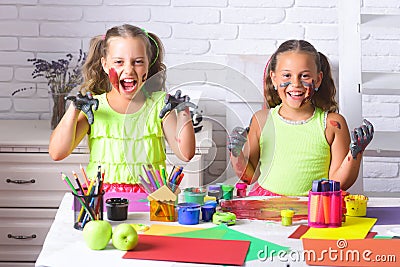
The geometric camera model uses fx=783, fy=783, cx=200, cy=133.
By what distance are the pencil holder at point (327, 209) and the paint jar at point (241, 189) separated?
310mm

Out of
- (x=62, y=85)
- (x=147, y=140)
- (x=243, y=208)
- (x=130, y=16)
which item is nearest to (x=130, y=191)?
(x=147, y=140)

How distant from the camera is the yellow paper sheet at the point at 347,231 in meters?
1.87

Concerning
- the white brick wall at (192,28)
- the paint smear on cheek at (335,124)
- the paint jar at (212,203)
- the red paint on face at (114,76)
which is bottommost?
the paint jar at (212,203)

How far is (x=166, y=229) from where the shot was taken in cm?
193

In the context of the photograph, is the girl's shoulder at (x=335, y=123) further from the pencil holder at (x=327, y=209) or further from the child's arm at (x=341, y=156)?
the pencil holder at (x=327, y=209)

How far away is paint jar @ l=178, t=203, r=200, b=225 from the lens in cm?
197

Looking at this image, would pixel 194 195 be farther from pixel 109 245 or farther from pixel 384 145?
pixel 384 145

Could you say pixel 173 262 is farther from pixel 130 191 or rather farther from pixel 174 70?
pixel 130 191

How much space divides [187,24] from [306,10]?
→ 54cm

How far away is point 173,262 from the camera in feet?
5.56

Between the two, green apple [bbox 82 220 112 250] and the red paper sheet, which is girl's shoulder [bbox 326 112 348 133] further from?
green apple [bbox 82 220 112 250]

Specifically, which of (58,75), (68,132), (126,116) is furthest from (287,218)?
(58,75)

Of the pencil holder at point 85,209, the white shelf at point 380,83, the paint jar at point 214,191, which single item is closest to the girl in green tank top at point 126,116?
the paint jar at point 214,191

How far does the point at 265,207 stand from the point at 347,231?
0.94 feet
